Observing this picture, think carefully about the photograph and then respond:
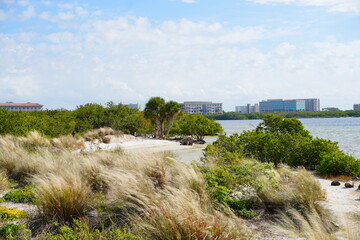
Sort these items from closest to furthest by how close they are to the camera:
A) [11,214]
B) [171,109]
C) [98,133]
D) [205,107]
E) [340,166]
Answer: [11,214] < [340,166] < [98,133] < [171,109] < [205,107]

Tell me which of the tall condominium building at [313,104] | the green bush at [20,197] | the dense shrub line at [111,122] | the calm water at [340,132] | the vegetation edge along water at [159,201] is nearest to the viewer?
the vegetation edge along water at [159,201]

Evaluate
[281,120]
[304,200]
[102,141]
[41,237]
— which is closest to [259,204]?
[304,200]

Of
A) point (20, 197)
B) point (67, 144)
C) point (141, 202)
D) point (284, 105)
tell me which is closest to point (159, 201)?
point (141, 202)

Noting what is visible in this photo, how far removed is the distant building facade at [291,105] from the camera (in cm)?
18038

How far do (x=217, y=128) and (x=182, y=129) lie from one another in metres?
4.00

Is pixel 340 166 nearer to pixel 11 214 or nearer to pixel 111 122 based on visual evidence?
pixel 11 214

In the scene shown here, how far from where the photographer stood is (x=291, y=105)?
7101 inches

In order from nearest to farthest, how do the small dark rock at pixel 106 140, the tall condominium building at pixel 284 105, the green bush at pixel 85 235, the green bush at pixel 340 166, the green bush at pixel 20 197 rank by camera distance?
1. the green bush at pixel 85 235
2. the green bush at pixel 20 197
3. the green bush at pixel 340 166
4. the small dark rock at pixel 106 140
5. the tall condominium building at pixel 284 105

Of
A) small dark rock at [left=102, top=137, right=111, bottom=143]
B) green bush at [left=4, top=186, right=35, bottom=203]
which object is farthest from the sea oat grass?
small dark rock at [left=102, top=137, right=111, bottom=143]

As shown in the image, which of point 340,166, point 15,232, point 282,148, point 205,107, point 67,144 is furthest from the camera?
Result: point 205,107

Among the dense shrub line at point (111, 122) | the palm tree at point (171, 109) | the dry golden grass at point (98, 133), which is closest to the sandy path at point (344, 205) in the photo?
the dense shrub line at point (111, 122)

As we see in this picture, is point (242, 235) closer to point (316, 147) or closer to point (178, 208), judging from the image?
point (178, 208)

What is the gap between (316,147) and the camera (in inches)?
481

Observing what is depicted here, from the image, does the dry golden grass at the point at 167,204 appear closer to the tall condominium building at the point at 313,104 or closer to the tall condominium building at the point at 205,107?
the tall condominium building at the point at 205,107
